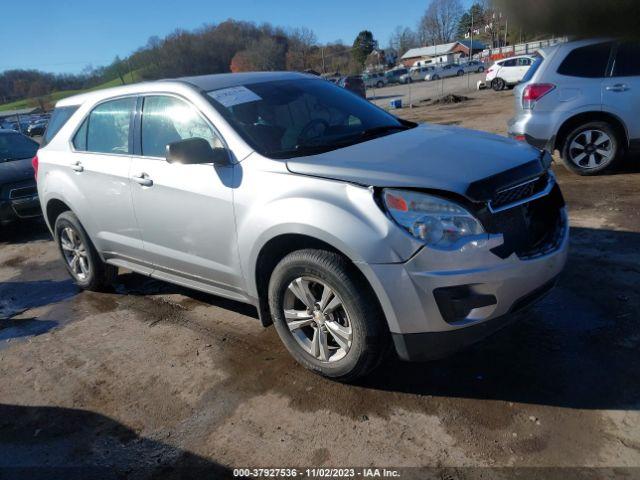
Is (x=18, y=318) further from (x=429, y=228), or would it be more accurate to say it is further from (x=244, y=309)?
(x=429, y=228)

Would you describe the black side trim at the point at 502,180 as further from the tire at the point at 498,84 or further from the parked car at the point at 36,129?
the parked car at the point at 36,129

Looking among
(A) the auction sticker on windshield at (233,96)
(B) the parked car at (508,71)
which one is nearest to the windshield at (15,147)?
(A) the auction sticker on windshield at (233,96)

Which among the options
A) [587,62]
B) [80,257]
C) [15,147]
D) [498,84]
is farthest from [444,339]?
[498,84]

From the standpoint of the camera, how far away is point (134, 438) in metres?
2.84

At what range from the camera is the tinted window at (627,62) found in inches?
248

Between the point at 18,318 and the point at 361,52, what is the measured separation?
97.6m

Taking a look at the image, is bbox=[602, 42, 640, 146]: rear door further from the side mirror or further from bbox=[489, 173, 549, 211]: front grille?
the side mirror

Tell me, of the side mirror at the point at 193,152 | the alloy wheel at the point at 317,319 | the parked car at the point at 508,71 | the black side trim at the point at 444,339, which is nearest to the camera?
the black side trim at the point at 444,339

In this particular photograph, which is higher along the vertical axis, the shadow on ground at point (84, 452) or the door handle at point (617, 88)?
the door handle at point (617, 88)

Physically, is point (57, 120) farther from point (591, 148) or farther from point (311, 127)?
point (591, 148)

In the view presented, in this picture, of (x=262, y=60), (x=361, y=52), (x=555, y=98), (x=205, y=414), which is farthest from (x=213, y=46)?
(x=205, y=414)

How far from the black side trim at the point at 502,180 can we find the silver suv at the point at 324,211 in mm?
11

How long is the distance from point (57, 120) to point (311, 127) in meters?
2.84

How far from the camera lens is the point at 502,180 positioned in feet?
8.93
